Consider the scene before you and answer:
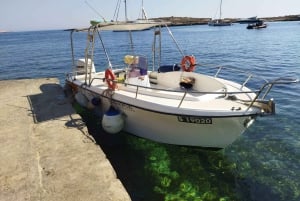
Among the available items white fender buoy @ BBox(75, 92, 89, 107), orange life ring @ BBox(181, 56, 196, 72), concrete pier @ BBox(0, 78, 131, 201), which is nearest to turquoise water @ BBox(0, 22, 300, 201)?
white fender buoy @ BBox(75, 92, 89, 107)

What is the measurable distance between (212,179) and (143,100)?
2.50 metres

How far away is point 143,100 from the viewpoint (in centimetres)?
744

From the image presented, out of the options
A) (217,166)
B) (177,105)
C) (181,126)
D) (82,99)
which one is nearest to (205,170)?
(217,166)

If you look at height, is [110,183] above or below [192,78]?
below

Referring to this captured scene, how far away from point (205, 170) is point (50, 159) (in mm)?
3581

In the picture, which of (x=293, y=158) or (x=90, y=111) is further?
(x=90, y=111)

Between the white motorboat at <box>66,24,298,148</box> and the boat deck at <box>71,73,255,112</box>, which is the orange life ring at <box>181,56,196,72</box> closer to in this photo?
the white motorboat at <box>66,24,298,148</box>

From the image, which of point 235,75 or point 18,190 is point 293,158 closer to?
point 18,190

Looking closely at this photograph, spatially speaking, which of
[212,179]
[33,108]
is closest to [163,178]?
Answer: [212,179]

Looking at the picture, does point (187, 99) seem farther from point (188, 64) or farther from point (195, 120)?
point (188, 64)

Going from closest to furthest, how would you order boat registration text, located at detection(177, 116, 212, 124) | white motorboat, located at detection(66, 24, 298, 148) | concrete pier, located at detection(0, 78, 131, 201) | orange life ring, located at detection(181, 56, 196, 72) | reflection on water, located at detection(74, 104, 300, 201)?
concrete pier, located at detection(0, 78, 131, 201) → reflection on water, located at detection(74, 104, 300, 201) → white motorboat, located at detection(66, 24, 298, 148) → boat registration text, located at detection(177, 116, 212, 124) → orange life ring, located at detection(181, 56, 196, 72)

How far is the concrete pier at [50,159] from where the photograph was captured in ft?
16.2

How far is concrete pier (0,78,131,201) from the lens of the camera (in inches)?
195

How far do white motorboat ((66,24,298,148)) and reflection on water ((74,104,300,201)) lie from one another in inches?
20.0
